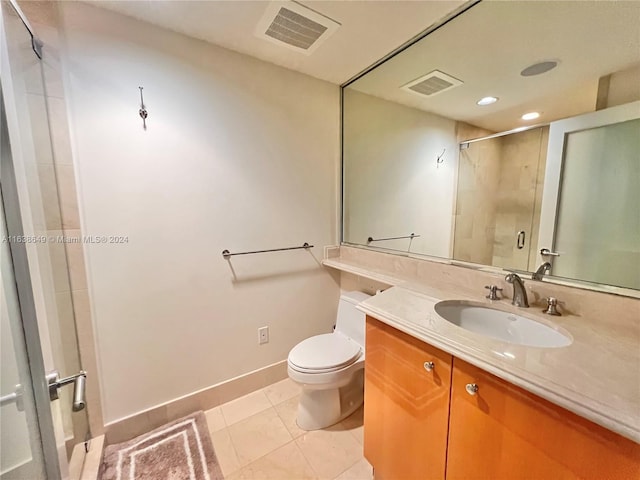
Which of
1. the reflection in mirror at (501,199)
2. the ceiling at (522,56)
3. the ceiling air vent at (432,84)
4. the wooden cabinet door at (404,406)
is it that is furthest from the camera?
the ceiling air vent at (432,84)

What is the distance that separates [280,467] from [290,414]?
1.13 ft

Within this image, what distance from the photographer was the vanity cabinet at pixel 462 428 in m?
0.59

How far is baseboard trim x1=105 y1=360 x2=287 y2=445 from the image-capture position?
56.7 inches

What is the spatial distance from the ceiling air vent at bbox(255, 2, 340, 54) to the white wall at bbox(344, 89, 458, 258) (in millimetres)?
665

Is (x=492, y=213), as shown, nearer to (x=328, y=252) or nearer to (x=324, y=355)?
(x=328, y=252)

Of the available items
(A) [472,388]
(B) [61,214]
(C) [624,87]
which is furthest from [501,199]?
(B) [61,214]

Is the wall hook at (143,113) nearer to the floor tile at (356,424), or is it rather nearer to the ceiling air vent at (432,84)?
the ceiling air vent at (432,84)

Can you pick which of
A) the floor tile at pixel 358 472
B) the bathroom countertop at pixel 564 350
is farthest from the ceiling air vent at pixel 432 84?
the floor tile at pixel 358 472

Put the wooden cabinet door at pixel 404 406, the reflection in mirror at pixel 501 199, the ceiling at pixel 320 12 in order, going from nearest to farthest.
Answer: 1. the wooden cabinet door at pixel 404 406
2. the ceiling at pixel 320 12
3. the reflection in mirror at pixel 501 199

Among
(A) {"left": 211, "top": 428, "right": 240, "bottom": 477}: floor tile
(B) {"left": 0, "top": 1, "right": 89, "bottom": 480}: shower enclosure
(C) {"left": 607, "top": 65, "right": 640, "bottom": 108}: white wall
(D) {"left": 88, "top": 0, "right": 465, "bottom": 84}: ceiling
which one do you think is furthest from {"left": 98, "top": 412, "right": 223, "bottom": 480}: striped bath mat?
(C) {"left": 607, "top": 65, "right": 640, "bottom": 108}: white wall

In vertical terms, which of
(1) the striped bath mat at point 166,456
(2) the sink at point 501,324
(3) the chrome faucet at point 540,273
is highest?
(3) the chrome faucet at point 540,273

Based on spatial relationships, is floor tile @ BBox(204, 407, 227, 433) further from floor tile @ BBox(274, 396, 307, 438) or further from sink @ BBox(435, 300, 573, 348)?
sink @ BBox(435, 300, 573, 348)

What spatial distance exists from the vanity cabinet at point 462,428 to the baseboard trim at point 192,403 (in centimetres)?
93

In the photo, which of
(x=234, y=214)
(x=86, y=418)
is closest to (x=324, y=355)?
(x=234, y=214)
